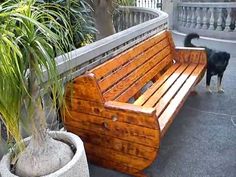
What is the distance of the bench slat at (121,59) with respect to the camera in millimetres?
2236

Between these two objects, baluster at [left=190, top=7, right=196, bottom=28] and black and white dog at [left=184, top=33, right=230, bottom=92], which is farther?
baluster at [left=190, top=7, right=196, bottom=28]

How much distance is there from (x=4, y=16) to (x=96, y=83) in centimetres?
91

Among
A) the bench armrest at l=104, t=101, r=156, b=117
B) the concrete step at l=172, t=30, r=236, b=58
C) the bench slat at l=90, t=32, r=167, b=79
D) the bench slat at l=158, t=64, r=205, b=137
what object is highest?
the bench slat at l=90, t=32, r=167, b=79

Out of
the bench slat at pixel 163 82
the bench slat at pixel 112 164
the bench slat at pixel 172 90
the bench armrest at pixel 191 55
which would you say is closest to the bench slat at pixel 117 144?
the bench slat at pixel 112 164

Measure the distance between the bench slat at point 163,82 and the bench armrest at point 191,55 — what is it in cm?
12

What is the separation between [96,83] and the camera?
2.09 metres

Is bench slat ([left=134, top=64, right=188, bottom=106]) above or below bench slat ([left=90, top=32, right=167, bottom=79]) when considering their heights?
below

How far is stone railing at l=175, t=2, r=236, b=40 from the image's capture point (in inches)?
246

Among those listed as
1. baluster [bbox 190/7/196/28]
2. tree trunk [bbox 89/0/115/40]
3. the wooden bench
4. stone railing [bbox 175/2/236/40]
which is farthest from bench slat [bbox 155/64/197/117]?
baluster [bbox 190/7/196/28]

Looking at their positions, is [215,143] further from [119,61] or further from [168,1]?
[168,1]

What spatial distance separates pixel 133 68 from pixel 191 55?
49.2 inches

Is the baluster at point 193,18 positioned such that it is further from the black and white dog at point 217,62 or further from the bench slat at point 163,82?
the bench slat at point 163,82

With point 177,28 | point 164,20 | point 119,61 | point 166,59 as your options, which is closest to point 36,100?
point 119,61

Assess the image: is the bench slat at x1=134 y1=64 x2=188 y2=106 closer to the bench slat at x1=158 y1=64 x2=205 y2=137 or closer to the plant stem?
the bench slat at x1=158 y1=64 x2=205 y2=137
